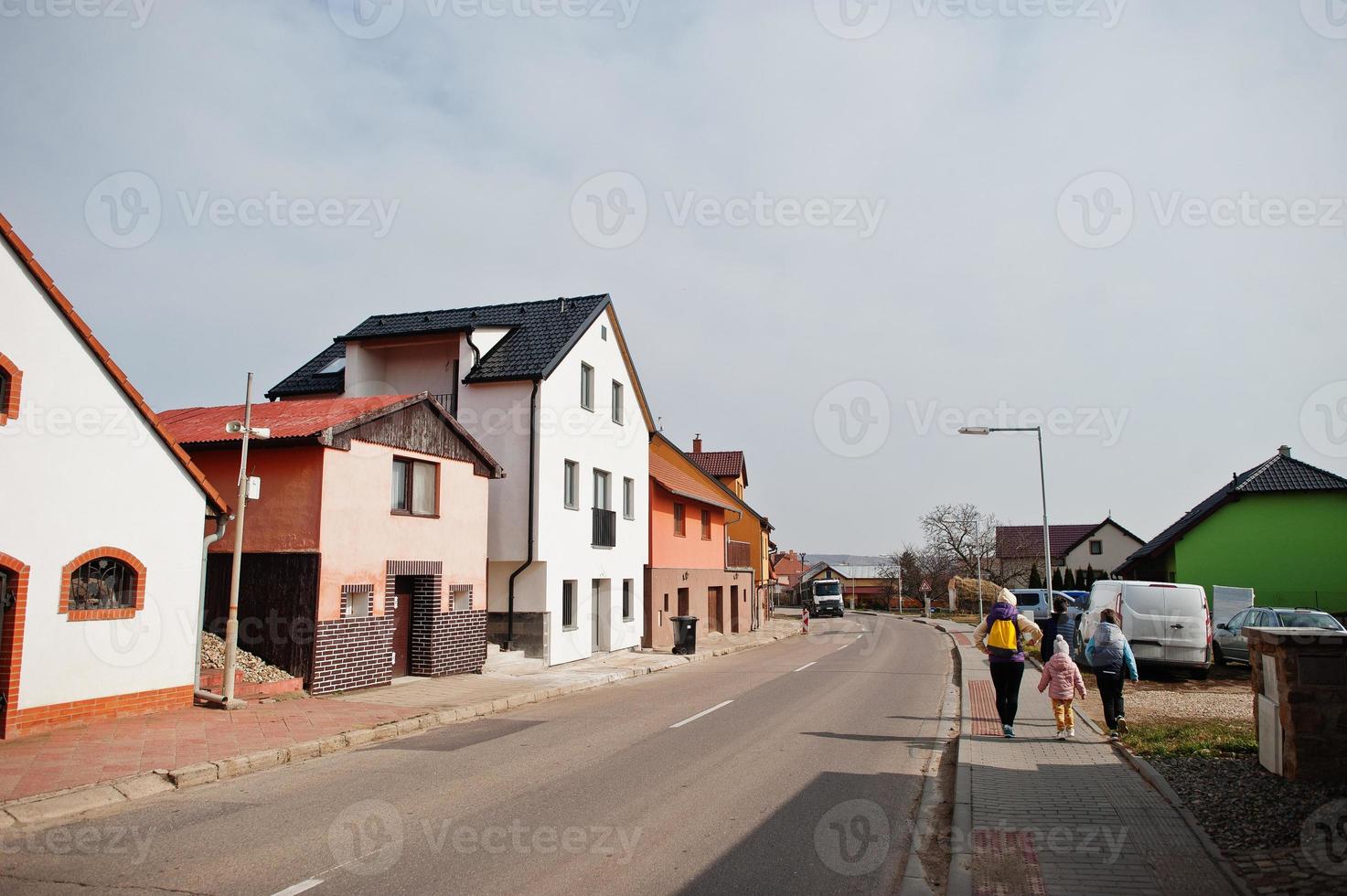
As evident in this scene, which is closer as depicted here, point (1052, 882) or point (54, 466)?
point (1052, 882)

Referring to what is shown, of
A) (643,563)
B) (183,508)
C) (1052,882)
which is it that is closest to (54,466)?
(183,508)

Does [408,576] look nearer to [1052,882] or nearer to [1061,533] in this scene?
[1052,882]

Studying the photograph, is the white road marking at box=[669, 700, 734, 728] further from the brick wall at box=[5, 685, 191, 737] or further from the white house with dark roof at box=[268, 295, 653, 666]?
the white house with dark roof at box=[268, 295, 653, 666]

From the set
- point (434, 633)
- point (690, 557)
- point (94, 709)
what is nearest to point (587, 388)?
point (434, 633)

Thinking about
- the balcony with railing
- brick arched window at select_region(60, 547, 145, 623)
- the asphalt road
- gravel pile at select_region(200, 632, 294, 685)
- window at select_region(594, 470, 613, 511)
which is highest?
window at select_region(594, 470, 613, 511)

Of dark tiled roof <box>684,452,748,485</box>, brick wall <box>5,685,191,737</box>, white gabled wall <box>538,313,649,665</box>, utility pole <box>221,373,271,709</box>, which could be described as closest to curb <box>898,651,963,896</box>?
utility pole <box>221,373,271,709</box>

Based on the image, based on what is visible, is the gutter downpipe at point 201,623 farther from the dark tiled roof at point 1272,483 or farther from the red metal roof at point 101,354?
the dark tiled roof at point 1272,483

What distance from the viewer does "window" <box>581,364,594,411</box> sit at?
78.4ft

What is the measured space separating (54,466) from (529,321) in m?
14.1

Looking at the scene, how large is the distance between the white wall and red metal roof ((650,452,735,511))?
17.8m

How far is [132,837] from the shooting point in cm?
688

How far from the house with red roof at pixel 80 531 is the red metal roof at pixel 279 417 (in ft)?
7.80

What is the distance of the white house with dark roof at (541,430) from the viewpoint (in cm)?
2098

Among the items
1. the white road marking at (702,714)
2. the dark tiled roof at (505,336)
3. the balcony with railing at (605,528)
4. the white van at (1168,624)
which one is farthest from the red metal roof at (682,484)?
the white van at (1168,624)
